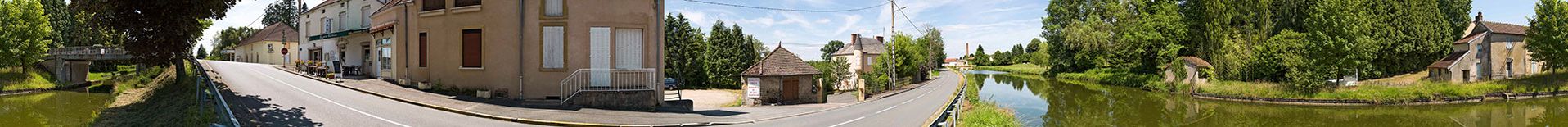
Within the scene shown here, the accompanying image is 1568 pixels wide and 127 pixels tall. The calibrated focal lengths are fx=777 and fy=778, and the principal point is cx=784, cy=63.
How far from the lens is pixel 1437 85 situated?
24.5m

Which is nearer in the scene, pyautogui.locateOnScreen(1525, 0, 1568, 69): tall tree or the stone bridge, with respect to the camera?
the stone bridge

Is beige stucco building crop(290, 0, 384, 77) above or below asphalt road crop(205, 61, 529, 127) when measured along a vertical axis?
above

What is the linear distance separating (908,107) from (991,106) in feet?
7.59

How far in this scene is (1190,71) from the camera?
26531 mm

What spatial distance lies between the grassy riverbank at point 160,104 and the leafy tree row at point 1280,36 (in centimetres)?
2692

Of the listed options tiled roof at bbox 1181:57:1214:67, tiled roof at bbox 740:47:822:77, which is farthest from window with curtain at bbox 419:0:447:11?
tiled roof at bbox 1181:57:1214:67

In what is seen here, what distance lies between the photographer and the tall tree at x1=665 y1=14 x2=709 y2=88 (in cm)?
3144

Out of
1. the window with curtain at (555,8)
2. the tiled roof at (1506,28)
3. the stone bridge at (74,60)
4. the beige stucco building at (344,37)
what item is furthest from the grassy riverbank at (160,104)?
the tiled roof at (1506,28)

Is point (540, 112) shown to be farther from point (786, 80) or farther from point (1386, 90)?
point (1386, 90)

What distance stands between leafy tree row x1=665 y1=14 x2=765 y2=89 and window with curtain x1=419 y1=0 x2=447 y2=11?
22.8 meters

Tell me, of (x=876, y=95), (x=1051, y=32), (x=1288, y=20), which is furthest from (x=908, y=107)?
(x=1051, y=32)

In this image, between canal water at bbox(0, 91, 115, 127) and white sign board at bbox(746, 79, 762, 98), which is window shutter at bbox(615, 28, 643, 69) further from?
canal water at bbox(0, 91, 115, 127)

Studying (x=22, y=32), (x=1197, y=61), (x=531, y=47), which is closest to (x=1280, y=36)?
(x=1197, y=61)

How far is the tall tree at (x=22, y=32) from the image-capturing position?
2364cm
